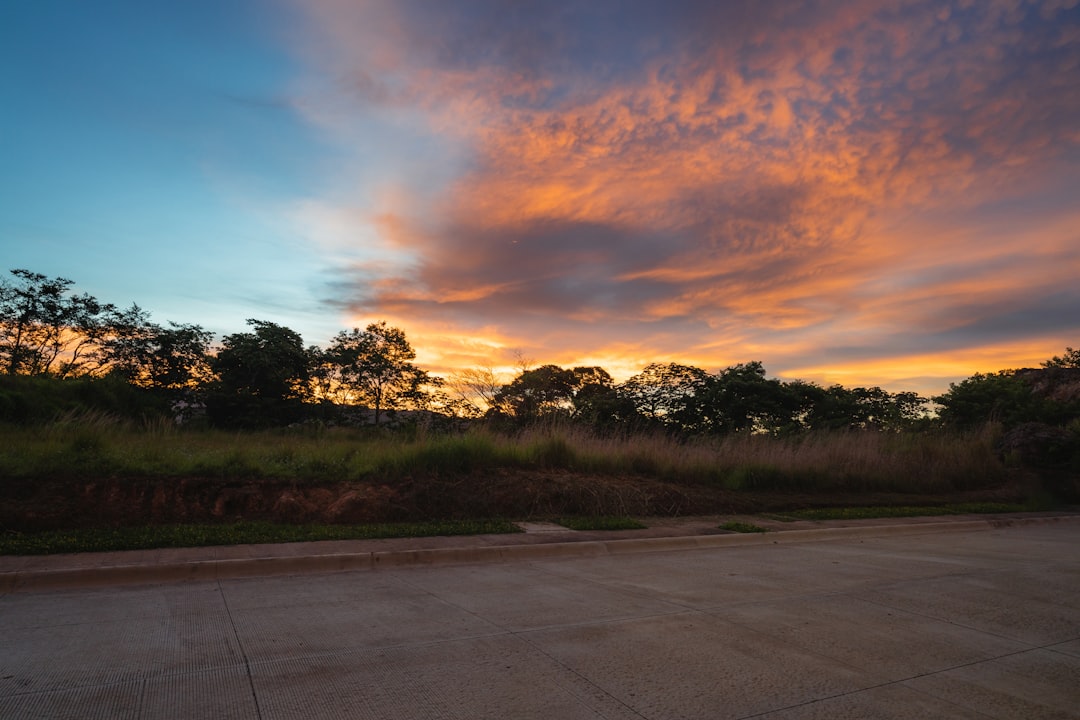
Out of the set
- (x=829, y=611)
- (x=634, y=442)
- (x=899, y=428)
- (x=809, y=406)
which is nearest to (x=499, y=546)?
(x=829, y=611)

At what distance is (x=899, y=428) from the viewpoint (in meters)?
27.0

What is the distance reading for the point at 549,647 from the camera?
4.86 metres

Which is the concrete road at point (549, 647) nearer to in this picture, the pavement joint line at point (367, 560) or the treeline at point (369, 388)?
the pavement joint line at point (367, 560)

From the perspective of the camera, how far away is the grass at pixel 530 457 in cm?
1078

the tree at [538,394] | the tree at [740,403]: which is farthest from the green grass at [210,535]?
the tree at [740,403]

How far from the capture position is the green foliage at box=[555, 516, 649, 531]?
1147cm

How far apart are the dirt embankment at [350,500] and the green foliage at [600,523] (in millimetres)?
811

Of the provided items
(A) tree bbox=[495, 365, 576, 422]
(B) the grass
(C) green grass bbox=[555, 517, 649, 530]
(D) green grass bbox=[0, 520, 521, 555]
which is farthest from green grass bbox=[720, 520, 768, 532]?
(A) tree bbox=[495, 365, 576, 422]

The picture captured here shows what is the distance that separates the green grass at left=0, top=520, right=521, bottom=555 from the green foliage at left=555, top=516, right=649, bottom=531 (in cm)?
128

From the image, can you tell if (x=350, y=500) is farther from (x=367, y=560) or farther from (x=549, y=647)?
(x=549, y=647)

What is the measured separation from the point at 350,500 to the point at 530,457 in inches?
188

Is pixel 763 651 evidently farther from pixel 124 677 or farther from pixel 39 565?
pixel 39 565

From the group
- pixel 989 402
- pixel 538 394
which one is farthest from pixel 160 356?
pixel 989 402

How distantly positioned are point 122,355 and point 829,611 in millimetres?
36939
